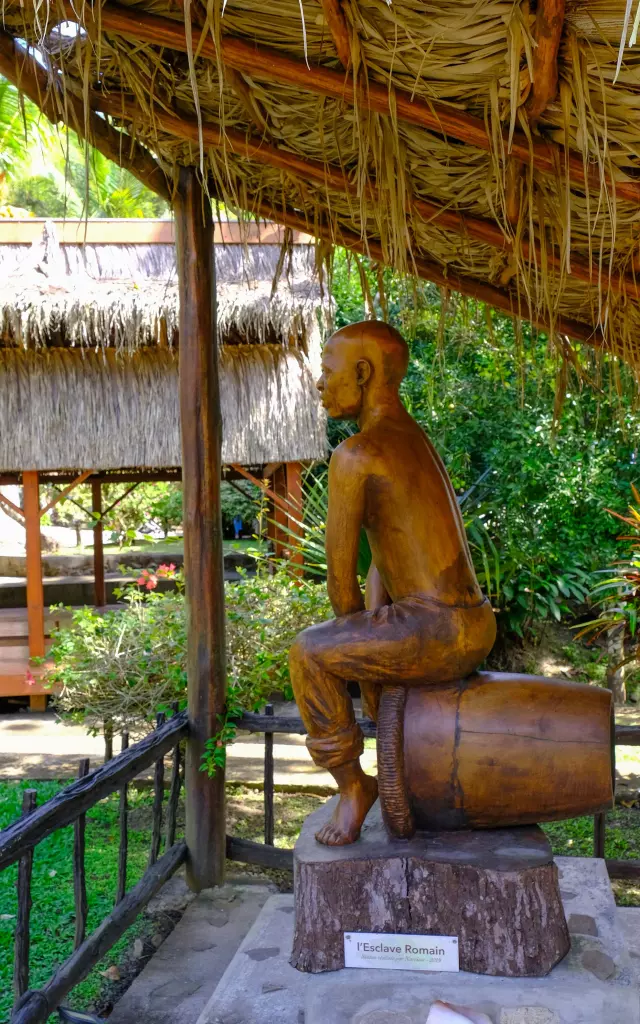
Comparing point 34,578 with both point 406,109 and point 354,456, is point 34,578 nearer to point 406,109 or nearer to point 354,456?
point 354,456

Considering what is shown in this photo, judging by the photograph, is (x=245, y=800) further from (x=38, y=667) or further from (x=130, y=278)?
(x=130, y=278)

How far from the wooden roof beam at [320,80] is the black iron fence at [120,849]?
6.68 ft

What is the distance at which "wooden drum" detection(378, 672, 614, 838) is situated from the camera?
246cm

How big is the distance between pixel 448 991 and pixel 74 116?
252cm

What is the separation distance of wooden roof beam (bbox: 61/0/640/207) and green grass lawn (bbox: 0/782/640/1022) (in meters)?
3.19

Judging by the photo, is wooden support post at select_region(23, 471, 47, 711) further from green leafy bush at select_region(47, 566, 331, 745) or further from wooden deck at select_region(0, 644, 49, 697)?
green leafy bush at select_region(47, 566, 331, 745)

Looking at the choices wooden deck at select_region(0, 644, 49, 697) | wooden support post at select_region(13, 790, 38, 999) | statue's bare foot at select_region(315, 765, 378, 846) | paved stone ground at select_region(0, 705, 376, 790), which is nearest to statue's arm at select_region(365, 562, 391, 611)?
statue's bare foot at select_region(315, 765, 378, 846)

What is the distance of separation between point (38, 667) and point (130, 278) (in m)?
3.45

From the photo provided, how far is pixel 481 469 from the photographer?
829cm

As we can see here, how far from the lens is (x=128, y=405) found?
775cm

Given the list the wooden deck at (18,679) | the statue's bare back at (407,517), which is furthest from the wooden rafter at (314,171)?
the wooden deck at (18,679)

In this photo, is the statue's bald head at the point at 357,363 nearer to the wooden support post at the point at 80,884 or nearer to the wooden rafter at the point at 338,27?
the wooden rafter at the point at 338,27

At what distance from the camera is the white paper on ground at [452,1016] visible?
2094 millimetres

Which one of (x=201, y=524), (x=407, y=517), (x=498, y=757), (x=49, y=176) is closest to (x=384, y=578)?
(x=407, y=517)
